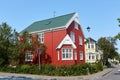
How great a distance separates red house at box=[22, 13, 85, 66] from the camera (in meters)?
40.2

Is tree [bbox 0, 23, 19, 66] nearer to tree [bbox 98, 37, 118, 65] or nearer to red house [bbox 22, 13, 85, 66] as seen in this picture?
red house [bbox 22, 13, 85, 66]

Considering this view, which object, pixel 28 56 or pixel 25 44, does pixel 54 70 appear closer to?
pixel 25 44

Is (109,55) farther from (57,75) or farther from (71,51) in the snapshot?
(57,75)

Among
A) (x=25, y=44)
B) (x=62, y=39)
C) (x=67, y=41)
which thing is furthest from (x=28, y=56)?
(x=67, y=41)

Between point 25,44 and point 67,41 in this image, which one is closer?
point 25,44

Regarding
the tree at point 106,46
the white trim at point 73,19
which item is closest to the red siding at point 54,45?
the white trim at point 73,19

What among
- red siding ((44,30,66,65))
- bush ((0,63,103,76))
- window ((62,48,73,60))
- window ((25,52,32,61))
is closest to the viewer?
bush ((0,63,103,76))

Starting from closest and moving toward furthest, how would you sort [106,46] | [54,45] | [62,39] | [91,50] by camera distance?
1. [62,39]
2. [54,45]
3. [106,46]
4. [91,50]

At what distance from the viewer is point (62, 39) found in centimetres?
4075

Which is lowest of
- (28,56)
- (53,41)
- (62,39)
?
(28,56)

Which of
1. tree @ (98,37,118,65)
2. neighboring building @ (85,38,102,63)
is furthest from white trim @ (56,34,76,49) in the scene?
neighboring building @ (85,38,102,63)

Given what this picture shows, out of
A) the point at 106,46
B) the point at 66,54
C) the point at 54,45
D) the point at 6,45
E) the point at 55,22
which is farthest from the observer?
the point at 106,46

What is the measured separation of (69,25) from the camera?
42.3 meters

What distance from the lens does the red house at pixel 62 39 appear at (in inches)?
1582
